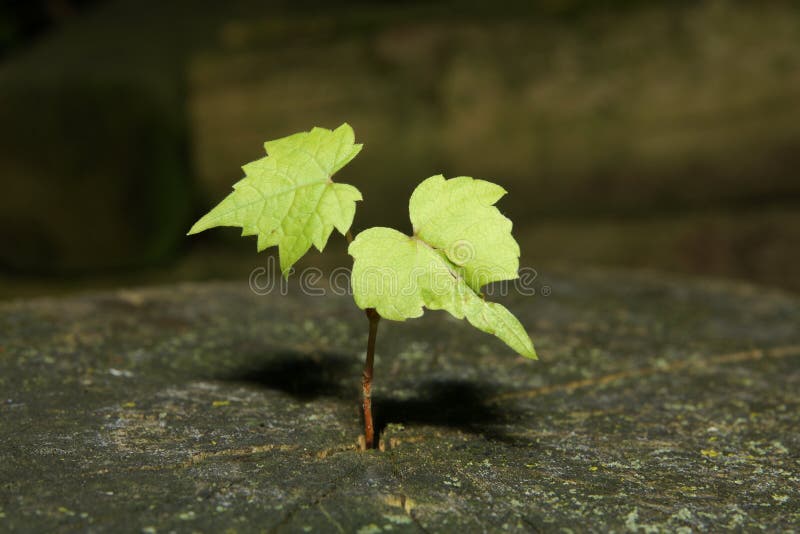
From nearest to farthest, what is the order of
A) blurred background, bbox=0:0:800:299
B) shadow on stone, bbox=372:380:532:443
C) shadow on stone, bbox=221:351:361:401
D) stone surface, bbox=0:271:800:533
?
stone surface, bbox=0:271:800:533 → shadow on stone, bbox=372:380:532:443 → shadow on stone, bbox=221:351:361:401 → blurred background, bbox=0:0:800:299

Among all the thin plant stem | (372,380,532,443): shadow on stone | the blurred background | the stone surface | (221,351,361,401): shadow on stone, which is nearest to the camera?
the stone surface

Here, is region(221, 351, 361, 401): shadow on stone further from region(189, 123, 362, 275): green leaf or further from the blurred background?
the blurred background

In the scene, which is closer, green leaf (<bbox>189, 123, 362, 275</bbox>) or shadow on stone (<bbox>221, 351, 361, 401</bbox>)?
green leaf (<bbox>189, 123, 362, 275</bbox>)

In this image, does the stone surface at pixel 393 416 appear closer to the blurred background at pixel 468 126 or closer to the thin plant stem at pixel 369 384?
the thin plant stem at pixel 369 384

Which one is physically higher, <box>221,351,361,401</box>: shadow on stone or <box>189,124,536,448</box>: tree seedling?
<box>189,124,536,448</box>: tree seedling

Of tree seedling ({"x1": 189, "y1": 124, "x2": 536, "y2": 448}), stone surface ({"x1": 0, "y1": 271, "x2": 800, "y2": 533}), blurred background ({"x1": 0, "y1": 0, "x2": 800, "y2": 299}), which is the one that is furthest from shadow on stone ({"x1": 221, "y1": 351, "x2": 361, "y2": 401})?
blurred background ({"x1": 0, "y1": 0, "x2": 800, "y2": 299})

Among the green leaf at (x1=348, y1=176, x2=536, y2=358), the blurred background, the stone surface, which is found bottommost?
the stone surface

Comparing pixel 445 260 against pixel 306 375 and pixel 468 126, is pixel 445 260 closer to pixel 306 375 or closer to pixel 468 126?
pixel 306 375
